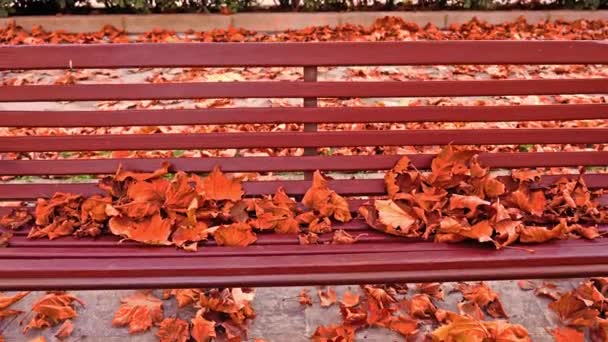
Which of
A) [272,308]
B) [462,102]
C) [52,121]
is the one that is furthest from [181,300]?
[462,102]

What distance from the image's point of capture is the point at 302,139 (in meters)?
2.44

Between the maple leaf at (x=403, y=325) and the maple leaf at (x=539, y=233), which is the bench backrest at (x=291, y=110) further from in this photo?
the maple leaf at (x=403, y=325)

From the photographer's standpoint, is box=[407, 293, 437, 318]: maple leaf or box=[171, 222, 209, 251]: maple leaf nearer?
box=[171, 222, 209, 251]: maple leaf

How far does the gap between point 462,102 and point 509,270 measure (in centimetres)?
240

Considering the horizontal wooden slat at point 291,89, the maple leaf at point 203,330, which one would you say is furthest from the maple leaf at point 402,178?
the maple leaf at point 203,330

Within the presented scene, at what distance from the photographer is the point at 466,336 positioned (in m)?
2.26

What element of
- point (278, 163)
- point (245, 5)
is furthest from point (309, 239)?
point (245, 5)

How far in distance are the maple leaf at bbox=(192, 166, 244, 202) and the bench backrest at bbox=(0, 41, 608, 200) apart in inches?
2.1

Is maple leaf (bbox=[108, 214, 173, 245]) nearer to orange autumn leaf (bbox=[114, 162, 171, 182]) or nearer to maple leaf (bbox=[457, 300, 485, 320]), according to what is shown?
orange autumn leaf (bbox=[114, 162, 171, 182])

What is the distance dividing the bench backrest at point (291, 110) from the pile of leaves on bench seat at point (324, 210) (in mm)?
69

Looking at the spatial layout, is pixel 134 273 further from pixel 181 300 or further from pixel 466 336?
pixel 466 336

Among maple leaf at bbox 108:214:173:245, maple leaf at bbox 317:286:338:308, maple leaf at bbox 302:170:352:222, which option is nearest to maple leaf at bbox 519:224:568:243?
maple leaf at bbox 302:170:352:222

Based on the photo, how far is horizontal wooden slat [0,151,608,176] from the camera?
2383 millimetres

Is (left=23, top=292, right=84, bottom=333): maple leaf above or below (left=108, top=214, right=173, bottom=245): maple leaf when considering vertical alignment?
below
